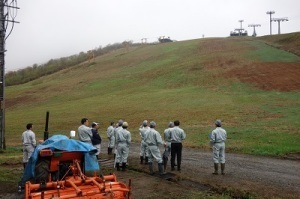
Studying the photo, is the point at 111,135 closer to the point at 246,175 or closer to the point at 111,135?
the point at 111,135

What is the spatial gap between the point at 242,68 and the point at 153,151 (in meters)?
37.0

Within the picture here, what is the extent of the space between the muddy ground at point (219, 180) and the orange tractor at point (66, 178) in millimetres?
2137

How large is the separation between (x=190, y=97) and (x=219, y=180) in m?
25.5

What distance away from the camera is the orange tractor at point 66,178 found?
804cm

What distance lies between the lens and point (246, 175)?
536 inches

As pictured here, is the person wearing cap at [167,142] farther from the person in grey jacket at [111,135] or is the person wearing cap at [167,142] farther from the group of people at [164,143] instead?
the person in grey jacket at [111,135]

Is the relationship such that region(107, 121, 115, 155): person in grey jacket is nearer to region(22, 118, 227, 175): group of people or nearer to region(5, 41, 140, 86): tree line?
region(22, 118, 227, 175): group of people

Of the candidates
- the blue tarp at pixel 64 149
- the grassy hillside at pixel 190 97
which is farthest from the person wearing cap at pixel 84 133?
the grassy hillside at pixel 190 97

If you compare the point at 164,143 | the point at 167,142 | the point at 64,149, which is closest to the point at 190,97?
the point at 167,142

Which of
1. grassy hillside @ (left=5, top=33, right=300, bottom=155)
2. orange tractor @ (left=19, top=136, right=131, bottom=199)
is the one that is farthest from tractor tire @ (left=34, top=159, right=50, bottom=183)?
grassy hillside @ (left=5, top=33, right=300, bottom=155)

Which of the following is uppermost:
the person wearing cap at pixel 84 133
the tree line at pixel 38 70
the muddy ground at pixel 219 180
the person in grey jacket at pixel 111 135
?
the tree line at pixel 38 70

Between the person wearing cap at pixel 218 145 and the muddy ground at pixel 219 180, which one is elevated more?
the person wearing cap at pixel 218 145

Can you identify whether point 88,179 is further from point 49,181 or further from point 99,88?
point 99,88

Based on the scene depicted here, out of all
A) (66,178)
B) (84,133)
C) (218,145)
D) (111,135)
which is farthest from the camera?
(111,135)
